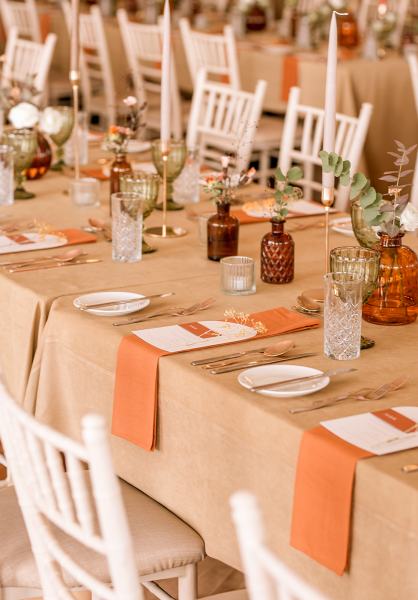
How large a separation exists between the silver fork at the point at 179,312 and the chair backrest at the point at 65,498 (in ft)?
1.83

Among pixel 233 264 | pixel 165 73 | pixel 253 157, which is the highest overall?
pixel 165 73

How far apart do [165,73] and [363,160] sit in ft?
9.45

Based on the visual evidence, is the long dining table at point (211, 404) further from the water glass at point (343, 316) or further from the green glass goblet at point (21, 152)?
the green glass goblet at point (21, 152)

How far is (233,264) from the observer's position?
2379mm

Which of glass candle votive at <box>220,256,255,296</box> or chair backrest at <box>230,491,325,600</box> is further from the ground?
chair backrest at <box>230,491,325,600</box>

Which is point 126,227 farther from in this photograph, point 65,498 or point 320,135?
point 320,135

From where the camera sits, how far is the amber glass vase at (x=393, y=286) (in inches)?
87.8

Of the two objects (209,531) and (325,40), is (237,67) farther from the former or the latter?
(209,531)

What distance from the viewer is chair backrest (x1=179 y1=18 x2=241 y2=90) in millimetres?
5734

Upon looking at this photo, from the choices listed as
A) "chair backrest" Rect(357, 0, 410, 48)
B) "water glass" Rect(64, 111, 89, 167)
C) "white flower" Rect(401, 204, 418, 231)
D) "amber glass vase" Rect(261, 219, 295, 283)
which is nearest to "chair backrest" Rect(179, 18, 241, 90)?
"chair backrest" Rect(357, 0, 410, 48)

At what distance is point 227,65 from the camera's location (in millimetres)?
6012

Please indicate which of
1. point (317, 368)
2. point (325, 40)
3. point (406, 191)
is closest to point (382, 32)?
point (325, 40)

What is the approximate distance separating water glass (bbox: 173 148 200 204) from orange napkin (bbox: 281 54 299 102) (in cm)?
261

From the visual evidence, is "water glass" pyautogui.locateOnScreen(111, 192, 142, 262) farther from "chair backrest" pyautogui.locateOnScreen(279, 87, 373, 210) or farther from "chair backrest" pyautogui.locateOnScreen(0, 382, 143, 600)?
"chair backrest" pyautogui.locateOnScreen(279, 87, 373, 210)
